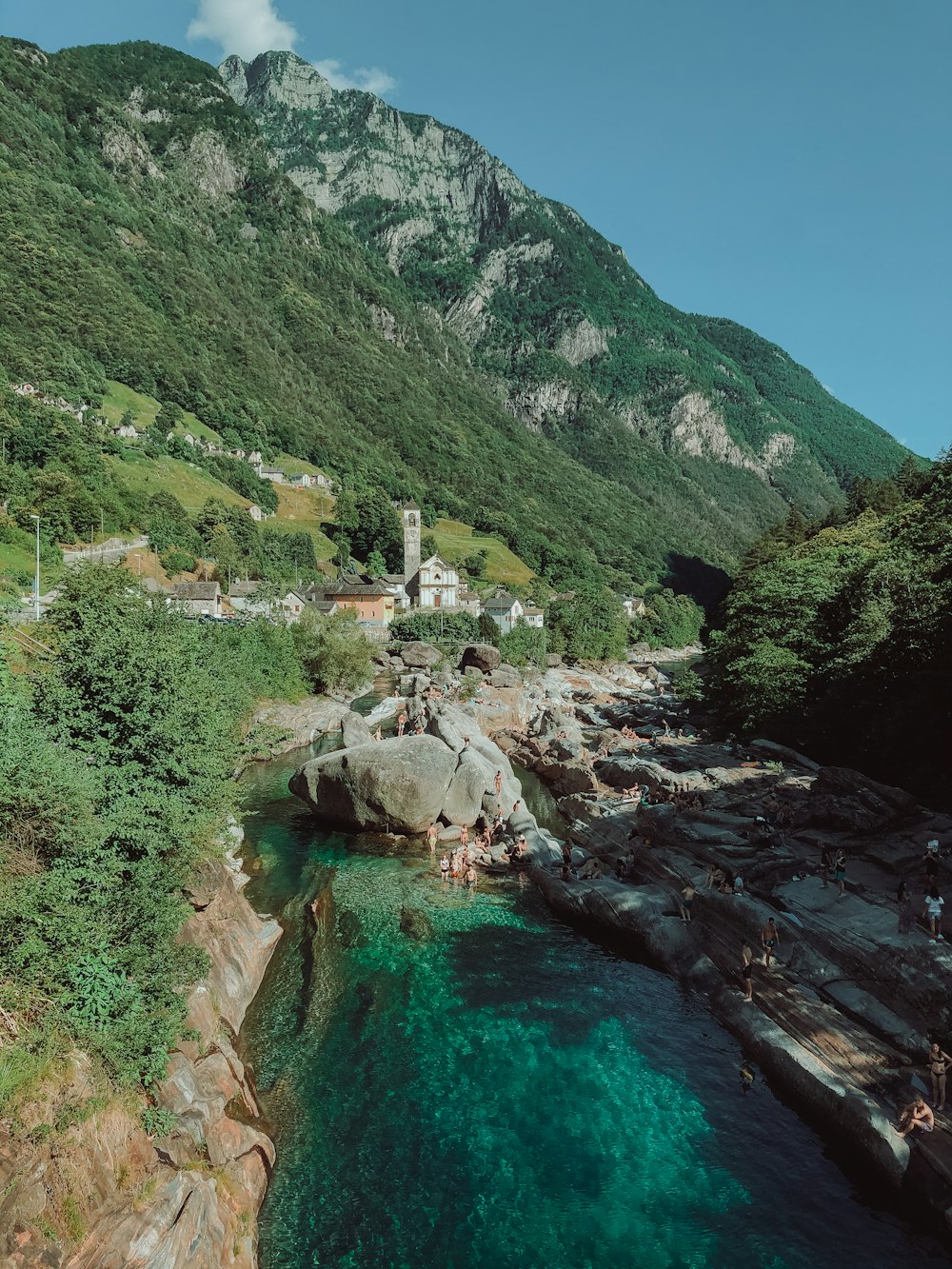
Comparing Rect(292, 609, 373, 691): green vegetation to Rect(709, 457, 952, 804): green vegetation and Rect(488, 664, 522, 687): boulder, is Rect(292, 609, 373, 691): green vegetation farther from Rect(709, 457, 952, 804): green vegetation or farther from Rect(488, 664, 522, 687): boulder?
Rect(709, 457, 952, 804): green vegetation

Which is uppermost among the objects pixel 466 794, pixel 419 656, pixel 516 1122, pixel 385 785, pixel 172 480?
pixel 172 480

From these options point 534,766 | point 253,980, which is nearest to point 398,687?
point 534,766

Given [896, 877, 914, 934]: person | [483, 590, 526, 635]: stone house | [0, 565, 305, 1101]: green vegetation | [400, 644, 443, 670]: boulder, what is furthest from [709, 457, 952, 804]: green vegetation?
[483, 590, 526, 635]: stone house

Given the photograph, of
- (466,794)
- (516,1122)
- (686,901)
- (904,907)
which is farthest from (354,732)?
(904,907)

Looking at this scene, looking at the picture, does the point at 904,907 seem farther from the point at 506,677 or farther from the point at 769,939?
the point at 506,677

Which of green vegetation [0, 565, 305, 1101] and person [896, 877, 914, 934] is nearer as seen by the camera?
green vegetation [0, 565, 305, 1101]

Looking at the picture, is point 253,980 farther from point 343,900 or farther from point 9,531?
point 9,531

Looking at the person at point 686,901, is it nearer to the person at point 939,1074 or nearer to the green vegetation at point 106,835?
the person at point 939,1074
